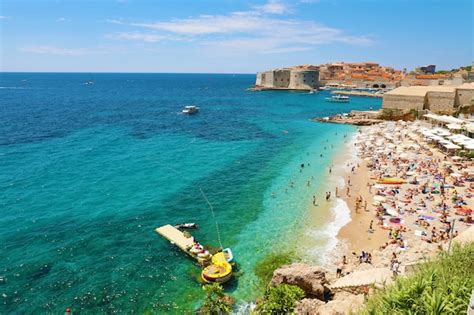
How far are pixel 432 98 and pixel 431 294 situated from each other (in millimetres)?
60238

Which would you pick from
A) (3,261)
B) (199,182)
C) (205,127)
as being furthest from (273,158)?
(3,261)

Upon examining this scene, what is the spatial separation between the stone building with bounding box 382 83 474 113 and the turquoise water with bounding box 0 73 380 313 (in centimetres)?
Result: 1206

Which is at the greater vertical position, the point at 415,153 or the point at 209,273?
the point at 415,153

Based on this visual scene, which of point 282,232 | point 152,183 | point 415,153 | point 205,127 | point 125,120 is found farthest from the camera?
point 125,120

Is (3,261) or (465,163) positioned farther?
(465,163)

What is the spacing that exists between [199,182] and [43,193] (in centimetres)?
1369

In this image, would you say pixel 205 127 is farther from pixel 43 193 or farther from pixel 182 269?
pixel 182 269

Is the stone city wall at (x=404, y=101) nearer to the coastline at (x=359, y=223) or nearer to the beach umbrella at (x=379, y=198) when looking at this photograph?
the coastline at (x=359, y=223)

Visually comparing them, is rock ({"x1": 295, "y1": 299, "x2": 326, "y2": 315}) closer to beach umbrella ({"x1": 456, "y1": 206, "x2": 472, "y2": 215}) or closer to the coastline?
the coastline

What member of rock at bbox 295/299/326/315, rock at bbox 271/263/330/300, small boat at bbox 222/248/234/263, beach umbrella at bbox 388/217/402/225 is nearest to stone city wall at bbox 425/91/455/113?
beach umbrella at bbox 388/217/402/225

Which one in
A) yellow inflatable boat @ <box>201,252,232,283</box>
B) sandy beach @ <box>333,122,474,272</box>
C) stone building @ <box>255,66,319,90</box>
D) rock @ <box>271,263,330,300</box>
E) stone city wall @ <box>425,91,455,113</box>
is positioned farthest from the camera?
stone building @ <box>255,66,319,90</box>

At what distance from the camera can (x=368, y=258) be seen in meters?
19.6

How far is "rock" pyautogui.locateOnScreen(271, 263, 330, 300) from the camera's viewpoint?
15.9m

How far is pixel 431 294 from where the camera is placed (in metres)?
9.77
